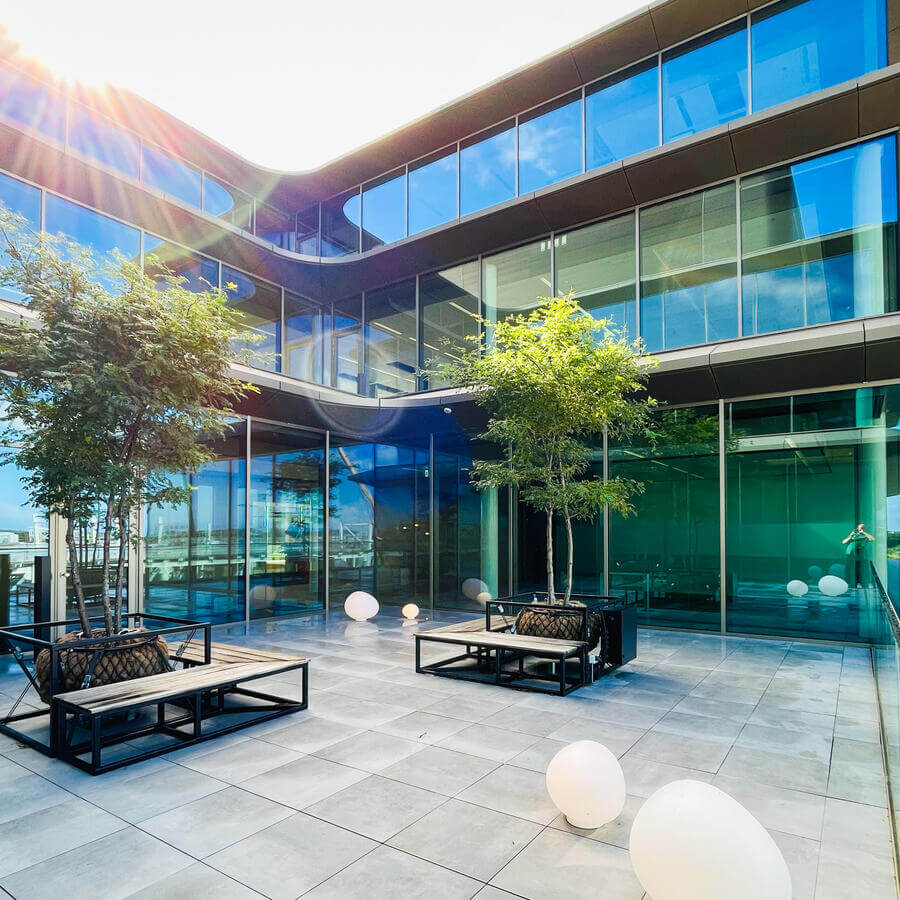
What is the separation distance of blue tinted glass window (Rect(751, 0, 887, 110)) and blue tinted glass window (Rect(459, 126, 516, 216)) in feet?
14.3

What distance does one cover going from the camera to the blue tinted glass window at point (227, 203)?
1267 centimetres

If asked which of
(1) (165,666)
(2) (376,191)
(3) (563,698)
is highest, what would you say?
(2) (376,191)

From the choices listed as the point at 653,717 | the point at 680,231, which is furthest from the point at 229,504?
the point at 680,231

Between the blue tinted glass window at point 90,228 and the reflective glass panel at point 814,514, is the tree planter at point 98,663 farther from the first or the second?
the reflective glass panel at point 814,514

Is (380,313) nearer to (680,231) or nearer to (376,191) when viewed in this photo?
(376,191)

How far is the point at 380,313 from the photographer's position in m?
14.3

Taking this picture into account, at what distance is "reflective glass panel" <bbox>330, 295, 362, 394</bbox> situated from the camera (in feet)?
46.9

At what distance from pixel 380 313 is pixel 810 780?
12019mm

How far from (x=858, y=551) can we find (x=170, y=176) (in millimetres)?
13691

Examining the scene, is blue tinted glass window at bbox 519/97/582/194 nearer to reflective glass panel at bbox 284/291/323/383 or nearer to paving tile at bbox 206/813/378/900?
reflective glass panel at bbox 284/291/323/383

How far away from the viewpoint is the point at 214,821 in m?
3.87

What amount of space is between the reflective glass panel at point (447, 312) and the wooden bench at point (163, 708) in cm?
795

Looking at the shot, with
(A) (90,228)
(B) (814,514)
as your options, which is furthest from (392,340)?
(B) (814,514)

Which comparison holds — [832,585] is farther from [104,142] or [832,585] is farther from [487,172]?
[104,142]
